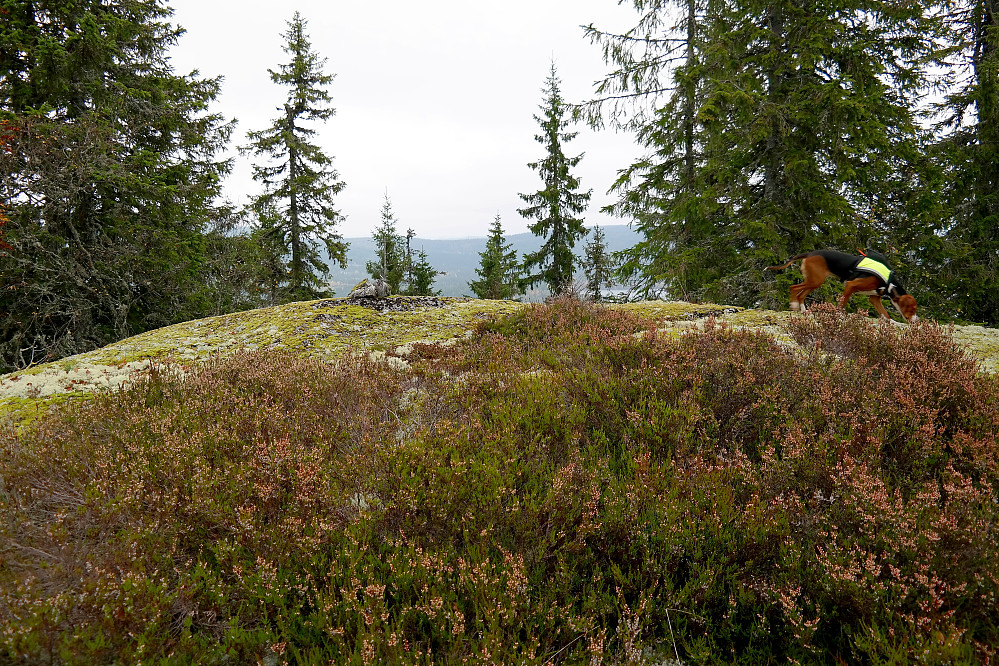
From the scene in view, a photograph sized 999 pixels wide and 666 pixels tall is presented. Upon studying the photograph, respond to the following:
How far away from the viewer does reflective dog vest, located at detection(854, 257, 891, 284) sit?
5.38 meters

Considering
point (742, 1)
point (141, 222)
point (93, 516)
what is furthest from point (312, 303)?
point (742, 1)

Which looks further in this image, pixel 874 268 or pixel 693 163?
pixel 693 163

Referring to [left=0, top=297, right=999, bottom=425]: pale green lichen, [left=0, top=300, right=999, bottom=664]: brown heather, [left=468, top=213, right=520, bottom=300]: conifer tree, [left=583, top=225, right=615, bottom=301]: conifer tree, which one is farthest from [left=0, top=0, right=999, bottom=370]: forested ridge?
[left=583, top=225, right=615, bottom=301]: conifer tree

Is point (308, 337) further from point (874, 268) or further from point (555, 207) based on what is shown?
point (555, 207)

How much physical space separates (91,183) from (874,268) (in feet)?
51.8

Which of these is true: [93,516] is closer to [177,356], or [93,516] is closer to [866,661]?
[866,661]

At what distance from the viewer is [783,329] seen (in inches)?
233

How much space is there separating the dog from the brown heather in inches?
68.0

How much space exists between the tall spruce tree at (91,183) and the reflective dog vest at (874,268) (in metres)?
14.5

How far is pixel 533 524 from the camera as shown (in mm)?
2441

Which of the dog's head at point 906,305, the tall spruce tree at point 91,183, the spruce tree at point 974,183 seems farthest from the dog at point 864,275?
the tall spruce tree at point 91,183

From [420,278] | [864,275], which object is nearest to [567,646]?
[864,275]

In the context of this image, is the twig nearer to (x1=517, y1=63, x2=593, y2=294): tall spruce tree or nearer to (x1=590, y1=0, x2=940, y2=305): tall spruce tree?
(x1=590, y1=0, x2=940, y2=305): tall spruce tree

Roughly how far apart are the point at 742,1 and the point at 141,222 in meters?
17.4
